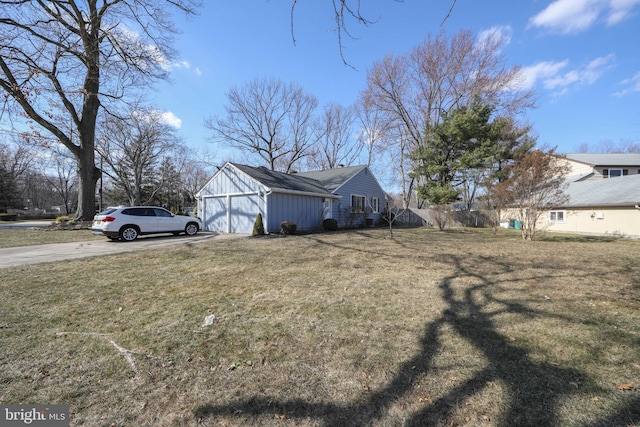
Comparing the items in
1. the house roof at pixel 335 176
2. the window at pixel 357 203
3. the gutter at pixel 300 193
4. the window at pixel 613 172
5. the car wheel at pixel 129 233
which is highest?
the window at pixel 613 172

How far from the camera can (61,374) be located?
2.45 m

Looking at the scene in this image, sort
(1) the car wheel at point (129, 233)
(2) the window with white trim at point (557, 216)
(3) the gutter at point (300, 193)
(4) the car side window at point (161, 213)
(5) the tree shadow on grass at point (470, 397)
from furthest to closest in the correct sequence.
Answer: (2) the window with white trim at point (557, 216) → (3) the gutter at point (300, 193) → (4) the car side window at point (161, 213) → (1) the car wheel at point (129, 233) → (5) the tree shadow on grass at point (470, 397)

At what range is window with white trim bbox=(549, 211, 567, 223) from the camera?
1770 centimetres

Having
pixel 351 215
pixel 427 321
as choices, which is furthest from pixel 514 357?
pixel 351 215

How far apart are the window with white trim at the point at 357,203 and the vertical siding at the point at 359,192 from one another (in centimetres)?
→ 25

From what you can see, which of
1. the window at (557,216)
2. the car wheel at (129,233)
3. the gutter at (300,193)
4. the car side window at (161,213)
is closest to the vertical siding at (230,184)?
the gutter at (300,193)

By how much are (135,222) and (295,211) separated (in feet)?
24.2

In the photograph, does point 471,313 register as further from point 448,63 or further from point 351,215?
point 448,63

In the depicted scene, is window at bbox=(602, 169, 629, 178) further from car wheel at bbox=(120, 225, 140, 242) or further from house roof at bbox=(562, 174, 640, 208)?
car wheel at bbox=(120, 225, 140, 242)

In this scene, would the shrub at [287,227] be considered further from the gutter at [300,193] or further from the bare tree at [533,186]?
the bare tree at [533,186]

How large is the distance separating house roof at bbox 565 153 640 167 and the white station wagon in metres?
34.9

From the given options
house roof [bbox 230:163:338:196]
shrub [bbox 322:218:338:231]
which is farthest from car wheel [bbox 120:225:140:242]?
shrub [bbox 322:218:338:231]

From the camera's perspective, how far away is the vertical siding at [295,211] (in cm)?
1379

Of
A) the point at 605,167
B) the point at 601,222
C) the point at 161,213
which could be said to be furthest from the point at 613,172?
the point at 161,213
